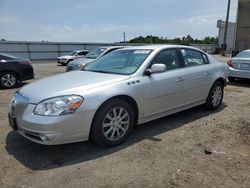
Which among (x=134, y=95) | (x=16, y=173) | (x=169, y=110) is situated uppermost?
(x=134, y=95)

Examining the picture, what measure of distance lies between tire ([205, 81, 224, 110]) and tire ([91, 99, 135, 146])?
7.81 ft

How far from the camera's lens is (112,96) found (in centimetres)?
383

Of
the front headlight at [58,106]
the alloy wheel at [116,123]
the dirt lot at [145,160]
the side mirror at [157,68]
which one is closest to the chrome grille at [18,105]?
the front headlight at [58,106]

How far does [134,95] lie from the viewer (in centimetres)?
412

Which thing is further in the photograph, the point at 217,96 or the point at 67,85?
the point at 217,96

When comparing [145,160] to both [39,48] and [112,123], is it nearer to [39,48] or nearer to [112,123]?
[112,123]

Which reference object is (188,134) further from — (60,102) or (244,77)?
(244,77)

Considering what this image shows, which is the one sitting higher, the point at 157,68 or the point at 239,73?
the point at 157,68

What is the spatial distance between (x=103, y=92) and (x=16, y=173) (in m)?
1.50

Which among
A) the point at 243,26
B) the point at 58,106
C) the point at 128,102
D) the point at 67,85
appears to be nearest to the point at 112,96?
the point at 128,102

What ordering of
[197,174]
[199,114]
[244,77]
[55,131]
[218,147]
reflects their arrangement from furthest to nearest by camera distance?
[244,77]
[199,114]
[218,147]
[55,131]
[197,174]

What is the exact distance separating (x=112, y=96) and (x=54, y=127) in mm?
918

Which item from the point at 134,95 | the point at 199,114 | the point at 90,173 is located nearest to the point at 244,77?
the point at 199,114

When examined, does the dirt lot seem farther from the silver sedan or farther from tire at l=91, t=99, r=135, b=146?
the silver sedan
